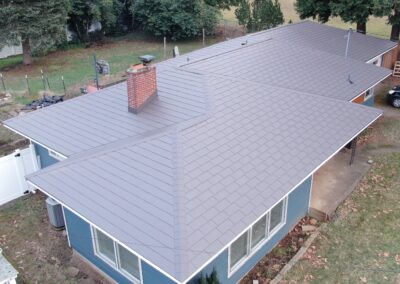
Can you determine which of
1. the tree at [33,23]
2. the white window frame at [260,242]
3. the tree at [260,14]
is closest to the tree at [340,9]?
the tree at [260,14]

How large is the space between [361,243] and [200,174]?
6260mm

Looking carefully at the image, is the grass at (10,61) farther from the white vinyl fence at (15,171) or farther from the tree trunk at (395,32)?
the tree trunk at (395,32)

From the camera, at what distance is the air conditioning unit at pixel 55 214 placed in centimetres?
1351

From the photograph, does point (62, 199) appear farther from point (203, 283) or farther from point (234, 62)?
point (234, 62)

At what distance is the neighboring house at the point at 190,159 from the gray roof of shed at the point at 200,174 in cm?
3

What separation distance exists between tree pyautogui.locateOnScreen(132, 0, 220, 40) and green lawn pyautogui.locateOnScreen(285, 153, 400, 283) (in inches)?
1041

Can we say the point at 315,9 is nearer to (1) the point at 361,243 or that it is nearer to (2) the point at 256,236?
(1) the point at 361,243

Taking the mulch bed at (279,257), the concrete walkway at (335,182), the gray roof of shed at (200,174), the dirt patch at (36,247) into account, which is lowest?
the mulch bed at (279,257)

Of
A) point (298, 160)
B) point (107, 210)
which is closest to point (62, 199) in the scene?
point (107, 210)

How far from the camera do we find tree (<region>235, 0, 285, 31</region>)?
38312 millimetres

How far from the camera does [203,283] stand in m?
9.73

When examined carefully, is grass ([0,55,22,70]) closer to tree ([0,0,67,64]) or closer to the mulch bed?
tree ([0,0,67,64])

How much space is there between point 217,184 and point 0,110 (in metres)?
17.4

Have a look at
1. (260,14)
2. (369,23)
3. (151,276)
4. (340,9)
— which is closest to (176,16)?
(260,14)
